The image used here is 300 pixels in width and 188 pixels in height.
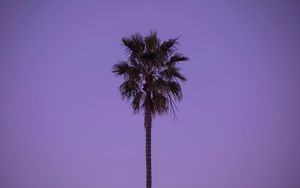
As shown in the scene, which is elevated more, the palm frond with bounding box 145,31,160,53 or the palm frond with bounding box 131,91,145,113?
the palm frond with bounding box 145,31,160,53

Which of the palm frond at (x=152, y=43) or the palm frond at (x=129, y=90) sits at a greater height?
the palm frond at (x=152, y=43)

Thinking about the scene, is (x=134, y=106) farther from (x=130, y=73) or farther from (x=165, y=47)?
(x=165, y=47)

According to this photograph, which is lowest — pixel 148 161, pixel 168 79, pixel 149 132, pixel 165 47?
pixel 148 161

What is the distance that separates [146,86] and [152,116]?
188cm

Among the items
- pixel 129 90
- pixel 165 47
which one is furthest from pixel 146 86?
pixel 165 47

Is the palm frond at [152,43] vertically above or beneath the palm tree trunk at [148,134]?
above

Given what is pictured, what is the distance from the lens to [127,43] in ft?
91.2

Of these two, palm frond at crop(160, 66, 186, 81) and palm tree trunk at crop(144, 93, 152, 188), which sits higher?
palm frond at crop(160, 66, 186, 81)

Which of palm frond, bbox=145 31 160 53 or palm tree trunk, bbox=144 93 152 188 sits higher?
palm frond, bbox=145 31 160 53

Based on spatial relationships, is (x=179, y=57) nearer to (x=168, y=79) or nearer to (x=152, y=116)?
(x=168, y=79)

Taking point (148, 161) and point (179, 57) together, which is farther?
point (179, 57)

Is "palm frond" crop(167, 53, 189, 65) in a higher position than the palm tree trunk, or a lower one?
higher

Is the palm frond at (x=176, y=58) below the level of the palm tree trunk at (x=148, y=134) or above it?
above

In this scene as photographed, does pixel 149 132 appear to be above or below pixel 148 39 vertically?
below
